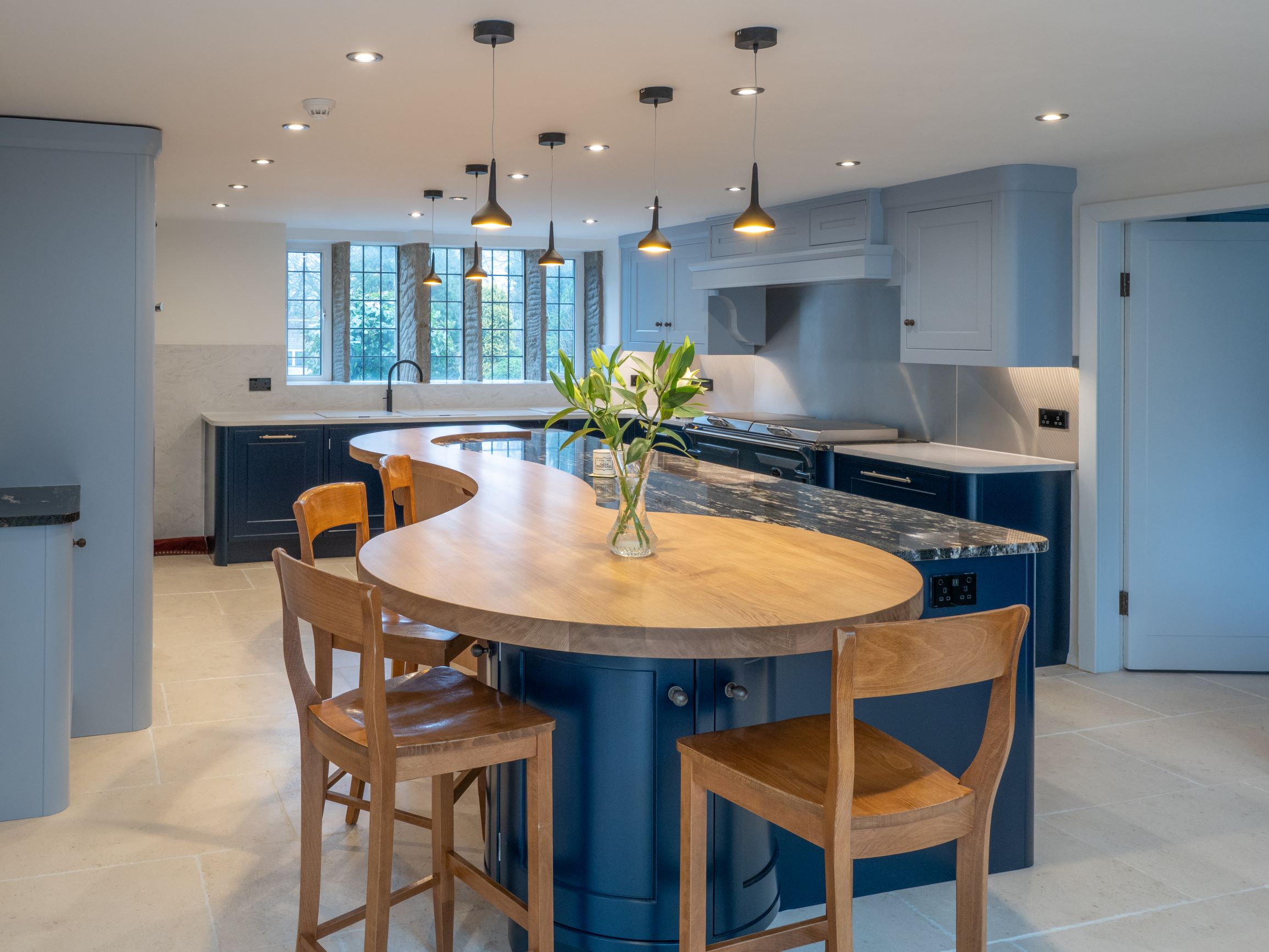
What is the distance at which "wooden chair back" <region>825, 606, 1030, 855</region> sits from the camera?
1665 mm

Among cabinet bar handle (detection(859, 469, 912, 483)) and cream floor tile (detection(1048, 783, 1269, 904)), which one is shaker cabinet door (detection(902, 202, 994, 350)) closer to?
cabinet bar handle (detection(859, 469, 912, 483))

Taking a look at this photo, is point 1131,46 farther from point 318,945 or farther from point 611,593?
point 318,945

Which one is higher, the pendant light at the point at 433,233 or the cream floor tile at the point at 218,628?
the pendant light at the point at 433,233

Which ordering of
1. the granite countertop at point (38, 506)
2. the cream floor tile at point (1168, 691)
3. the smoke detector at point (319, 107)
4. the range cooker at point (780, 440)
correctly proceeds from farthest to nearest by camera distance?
the range cooker at point (780, 440)
the cream floor tile at point (1168, 691)
the smoke detector at point (319, 107)
the granite countertop at point (38, 506)

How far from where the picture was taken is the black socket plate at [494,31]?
274cm

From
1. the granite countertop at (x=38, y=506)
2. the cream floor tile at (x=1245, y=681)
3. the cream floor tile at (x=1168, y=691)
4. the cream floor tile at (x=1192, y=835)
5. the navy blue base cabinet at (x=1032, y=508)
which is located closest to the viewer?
the cream floor tile at (x=1192, y=835)

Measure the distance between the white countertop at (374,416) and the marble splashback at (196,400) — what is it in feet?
0.35

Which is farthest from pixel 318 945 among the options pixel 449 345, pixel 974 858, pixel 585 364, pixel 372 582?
pixel 585 364

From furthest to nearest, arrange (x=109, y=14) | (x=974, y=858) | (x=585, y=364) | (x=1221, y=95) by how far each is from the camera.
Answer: (x=585, y=364) < (x=1221, y=95) < (x=109, y=14) < (x=974, y=858)

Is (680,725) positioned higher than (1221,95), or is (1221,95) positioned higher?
(1221,95)

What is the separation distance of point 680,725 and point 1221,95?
2.81 meters

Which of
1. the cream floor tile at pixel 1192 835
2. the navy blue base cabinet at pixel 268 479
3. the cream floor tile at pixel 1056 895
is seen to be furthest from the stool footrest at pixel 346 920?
the navy blue base cabinet at pixel 268 479

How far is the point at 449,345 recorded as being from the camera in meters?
8.10

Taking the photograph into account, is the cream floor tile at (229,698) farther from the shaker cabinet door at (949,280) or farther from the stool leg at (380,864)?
the shaker cabinet door at (949,280)
